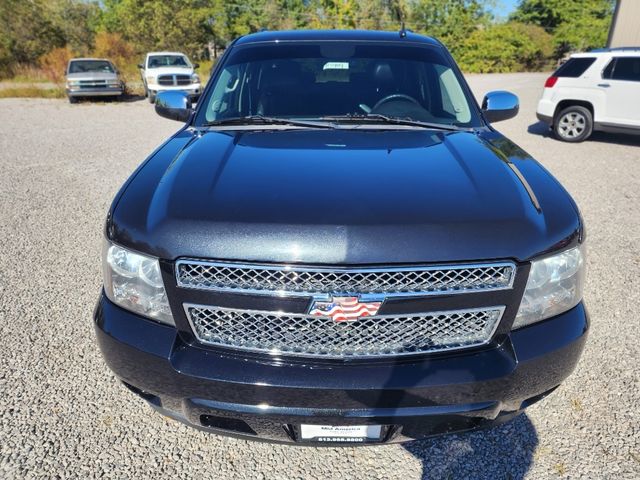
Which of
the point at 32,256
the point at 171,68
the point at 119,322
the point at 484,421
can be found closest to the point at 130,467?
the point at 119,322

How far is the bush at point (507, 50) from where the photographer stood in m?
39.1

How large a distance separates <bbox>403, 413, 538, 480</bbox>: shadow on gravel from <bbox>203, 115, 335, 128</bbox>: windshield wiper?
173 cm

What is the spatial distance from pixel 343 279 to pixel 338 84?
6.28 feet

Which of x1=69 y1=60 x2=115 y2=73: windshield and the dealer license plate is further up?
the dealer license plate

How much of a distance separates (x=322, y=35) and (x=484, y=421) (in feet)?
9.00

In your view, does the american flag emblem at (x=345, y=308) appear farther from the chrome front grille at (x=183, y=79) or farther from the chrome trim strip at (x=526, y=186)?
the chrome front grille at (x=183, y=79)

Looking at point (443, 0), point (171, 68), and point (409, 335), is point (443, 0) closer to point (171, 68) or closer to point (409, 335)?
point (171, 68)

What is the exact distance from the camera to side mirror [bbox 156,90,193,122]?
3484mm

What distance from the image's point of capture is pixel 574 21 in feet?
136

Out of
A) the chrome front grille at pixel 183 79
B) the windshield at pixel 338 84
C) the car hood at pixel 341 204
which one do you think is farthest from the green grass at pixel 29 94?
the car hood at pixel 341 204

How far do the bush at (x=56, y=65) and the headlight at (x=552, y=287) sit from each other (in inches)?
1052

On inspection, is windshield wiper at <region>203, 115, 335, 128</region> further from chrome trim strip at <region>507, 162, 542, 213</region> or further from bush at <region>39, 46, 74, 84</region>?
bush at <region>39, 46, 74, 84</region>

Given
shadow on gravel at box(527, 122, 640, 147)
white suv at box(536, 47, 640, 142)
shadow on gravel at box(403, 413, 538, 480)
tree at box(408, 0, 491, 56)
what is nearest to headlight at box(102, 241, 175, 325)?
shadow on gravel at box(403, 413, 538, 480)

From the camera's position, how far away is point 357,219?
164cm
